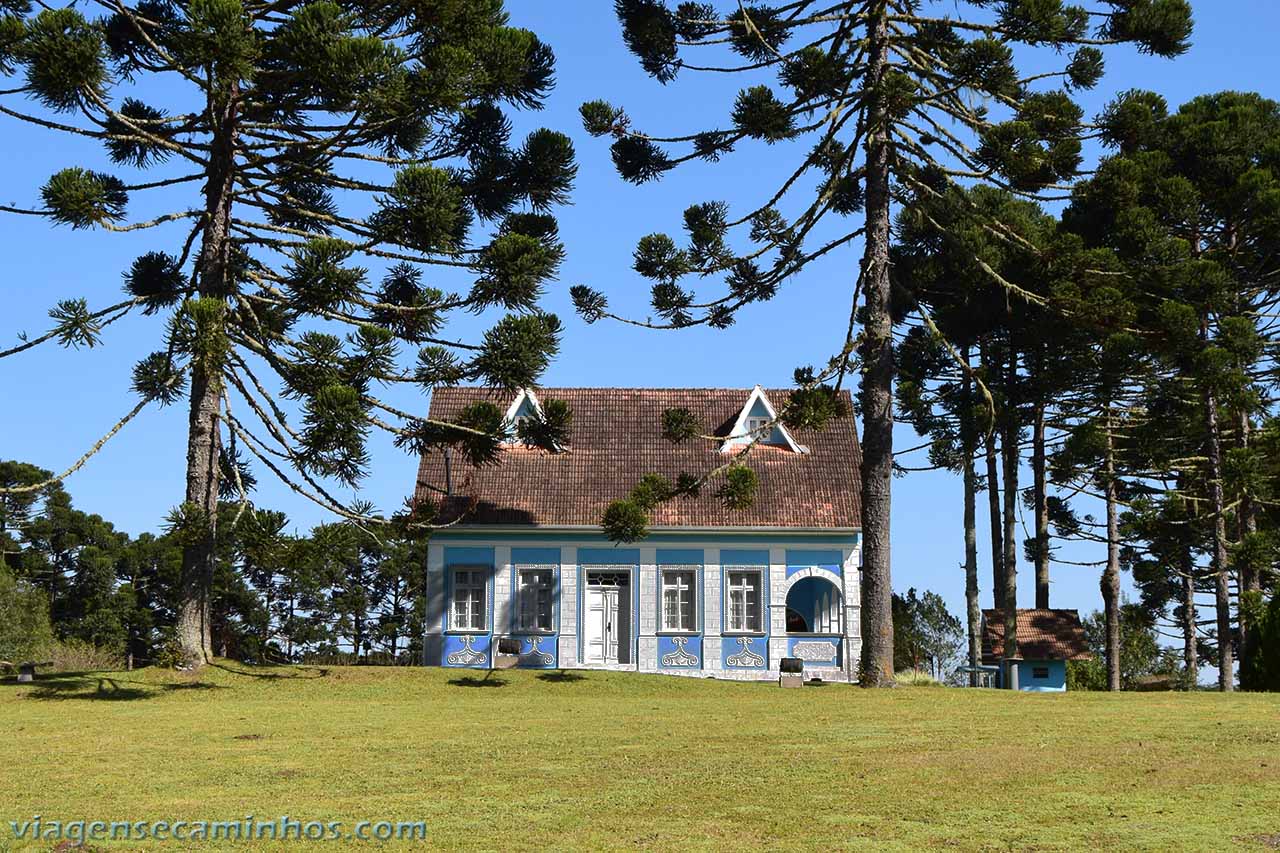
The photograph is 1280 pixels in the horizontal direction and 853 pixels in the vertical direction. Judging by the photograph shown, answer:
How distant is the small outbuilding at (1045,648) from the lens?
33969 millimetres

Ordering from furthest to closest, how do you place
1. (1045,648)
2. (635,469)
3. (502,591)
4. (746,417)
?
(1045,648)
(746,417)
(635,469)
(502,591)

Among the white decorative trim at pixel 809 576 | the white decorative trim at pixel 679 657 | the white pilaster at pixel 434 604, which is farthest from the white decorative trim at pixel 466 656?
the white decorative trim at pixel 809 576

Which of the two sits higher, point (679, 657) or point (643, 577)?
point (643, 577)

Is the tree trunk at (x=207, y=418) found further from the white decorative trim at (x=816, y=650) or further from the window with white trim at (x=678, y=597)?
the white decorative trim at (x=816, y=650)

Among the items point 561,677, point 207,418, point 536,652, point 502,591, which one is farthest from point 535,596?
point 207,418

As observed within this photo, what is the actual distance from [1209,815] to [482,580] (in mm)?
23659

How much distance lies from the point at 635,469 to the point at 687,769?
70.0 ft

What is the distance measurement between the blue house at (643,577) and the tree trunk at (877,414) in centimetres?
1061

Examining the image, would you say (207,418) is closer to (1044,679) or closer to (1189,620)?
(1044,679)

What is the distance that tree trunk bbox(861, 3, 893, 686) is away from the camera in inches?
774

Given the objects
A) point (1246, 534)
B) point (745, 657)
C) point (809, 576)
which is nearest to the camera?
point (1246, 534)

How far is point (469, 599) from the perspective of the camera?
31078 millimetres

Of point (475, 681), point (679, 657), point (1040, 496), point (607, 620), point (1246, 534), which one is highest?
point (1040, 496)

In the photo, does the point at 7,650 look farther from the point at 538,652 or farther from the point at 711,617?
the point at 711,617
